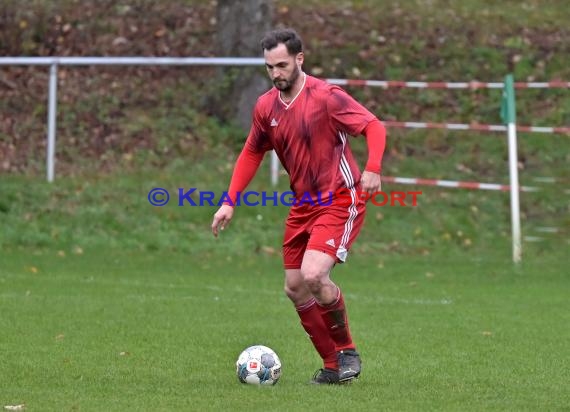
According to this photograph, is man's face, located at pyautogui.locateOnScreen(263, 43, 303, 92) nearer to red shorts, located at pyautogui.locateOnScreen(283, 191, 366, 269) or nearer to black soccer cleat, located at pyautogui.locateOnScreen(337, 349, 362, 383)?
red shorts, located at pyautogui.locateOnScreen(283, 191, 366, 269)

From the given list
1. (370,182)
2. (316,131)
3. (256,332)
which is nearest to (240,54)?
(256,332)

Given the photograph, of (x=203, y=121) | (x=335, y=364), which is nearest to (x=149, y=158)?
(x=203, y=121)

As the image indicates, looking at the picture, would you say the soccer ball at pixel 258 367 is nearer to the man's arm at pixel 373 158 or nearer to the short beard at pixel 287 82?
the man's arm at pixel 373 158

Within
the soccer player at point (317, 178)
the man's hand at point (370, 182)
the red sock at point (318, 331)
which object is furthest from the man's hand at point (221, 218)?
the man's hand at point (370, 182)

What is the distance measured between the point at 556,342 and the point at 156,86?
38.1 feet

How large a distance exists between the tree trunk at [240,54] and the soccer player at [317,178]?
11.1 m

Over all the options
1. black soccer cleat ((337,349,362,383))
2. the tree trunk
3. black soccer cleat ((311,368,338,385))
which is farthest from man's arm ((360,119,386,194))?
the tree trunk

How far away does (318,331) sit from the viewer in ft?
26.5

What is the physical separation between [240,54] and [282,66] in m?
12.0

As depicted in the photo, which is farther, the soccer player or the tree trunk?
the tree trunk

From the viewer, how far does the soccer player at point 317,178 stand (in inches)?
305

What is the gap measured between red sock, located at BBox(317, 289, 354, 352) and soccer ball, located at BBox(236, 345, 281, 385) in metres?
0.40

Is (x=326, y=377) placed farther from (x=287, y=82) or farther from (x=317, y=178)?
(x=287, y=82)

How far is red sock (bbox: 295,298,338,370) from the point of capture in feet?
26.5
